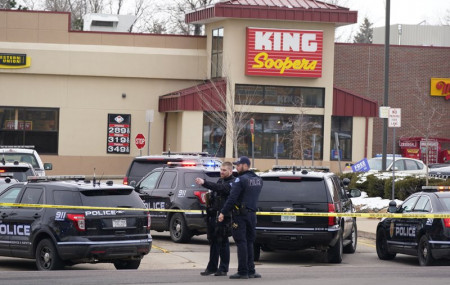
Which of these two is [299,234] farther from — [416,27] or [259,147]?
[416,27]

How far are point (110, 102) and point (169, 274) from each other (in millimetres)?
33175

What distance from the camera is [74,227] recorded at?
1469cm

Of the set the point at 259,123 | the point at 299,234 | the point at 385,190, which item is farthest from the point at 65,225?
the point at 259,123

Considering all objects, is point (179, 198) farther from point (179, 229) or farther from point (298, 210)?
point (298, 210)

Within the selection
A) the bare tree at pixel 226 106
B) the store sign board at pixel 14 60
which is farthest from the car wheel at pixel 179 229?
the store sign board at pixel 14 60

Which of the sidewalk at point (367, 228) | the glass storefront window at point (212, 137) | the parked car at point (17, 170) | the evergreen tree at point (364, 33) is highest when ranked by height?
the evergreen tree at point (364, 33)

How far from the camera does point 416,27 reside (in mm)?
64438

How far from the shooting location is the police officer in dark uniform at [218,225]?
14.1m

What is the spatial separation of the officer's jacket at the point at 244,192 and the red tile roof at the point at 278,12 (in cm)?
3113

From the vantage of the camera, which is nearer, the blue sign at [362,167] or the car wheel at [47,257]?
the car wheel at [47,257]

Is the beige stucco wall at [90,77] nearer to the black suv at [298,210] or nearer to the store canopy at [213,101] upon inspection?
the store canopy at [213,101]

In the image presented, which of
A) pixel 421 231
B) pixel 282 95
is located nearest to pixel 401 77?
pixel 282 95

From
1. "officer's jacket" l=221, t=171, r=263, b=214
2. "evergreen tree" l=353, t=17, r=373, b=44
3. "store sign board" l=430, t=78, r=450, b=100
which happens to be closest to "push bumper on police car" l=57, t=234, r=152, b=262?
"officer's jacket" l=221, t=171, r=263, b=214

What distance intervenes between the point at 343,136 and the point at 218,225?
111 ft
